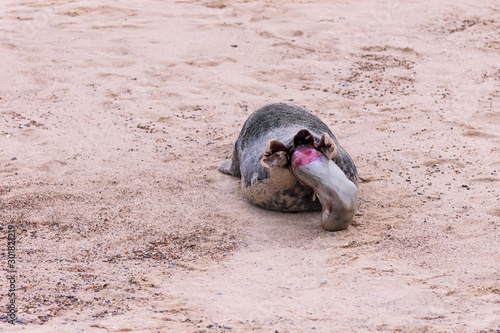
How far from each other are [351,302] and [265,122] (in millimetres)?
2171

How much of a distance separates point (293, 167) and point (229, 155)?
162 cm

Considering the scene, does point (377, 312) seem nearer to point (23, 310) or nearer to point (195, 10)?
point (23, 310)

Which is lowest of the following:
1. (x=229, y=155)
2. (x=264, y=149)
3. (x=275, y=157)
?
(x=229, y=155)

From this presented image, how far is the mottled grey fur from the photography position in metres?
4.95

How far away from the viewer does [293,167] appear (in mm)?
4645

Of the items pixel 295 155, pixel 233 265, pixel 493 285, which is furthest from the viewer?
pixel 295 155

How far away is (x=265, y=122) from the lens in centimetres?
550

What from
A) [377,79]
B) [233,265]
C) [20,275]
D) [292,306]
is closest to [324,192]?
[233,265]

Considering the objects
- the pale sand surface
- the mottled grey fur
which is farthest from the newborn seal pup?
the pale sand surface

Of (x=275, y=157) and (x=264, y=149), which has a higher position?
(x=275, y=157)

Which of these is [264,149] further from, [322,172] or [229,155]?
[229,155]

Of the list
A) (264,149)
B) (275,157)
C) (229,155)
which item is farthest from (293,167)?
(229,155)

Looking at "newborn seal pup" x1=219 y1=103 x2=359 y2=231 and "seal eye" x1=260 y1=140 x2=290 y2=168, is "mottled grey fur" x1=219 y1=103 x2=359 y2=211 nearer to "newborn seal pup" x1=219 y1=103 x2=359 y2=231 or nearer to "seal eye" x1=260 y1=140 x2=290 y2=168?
"newborn seal pup" x1=219 y1=103 x2=359 y2=231

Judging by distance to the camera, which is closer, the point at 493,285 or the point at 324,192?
the point at 493,285
